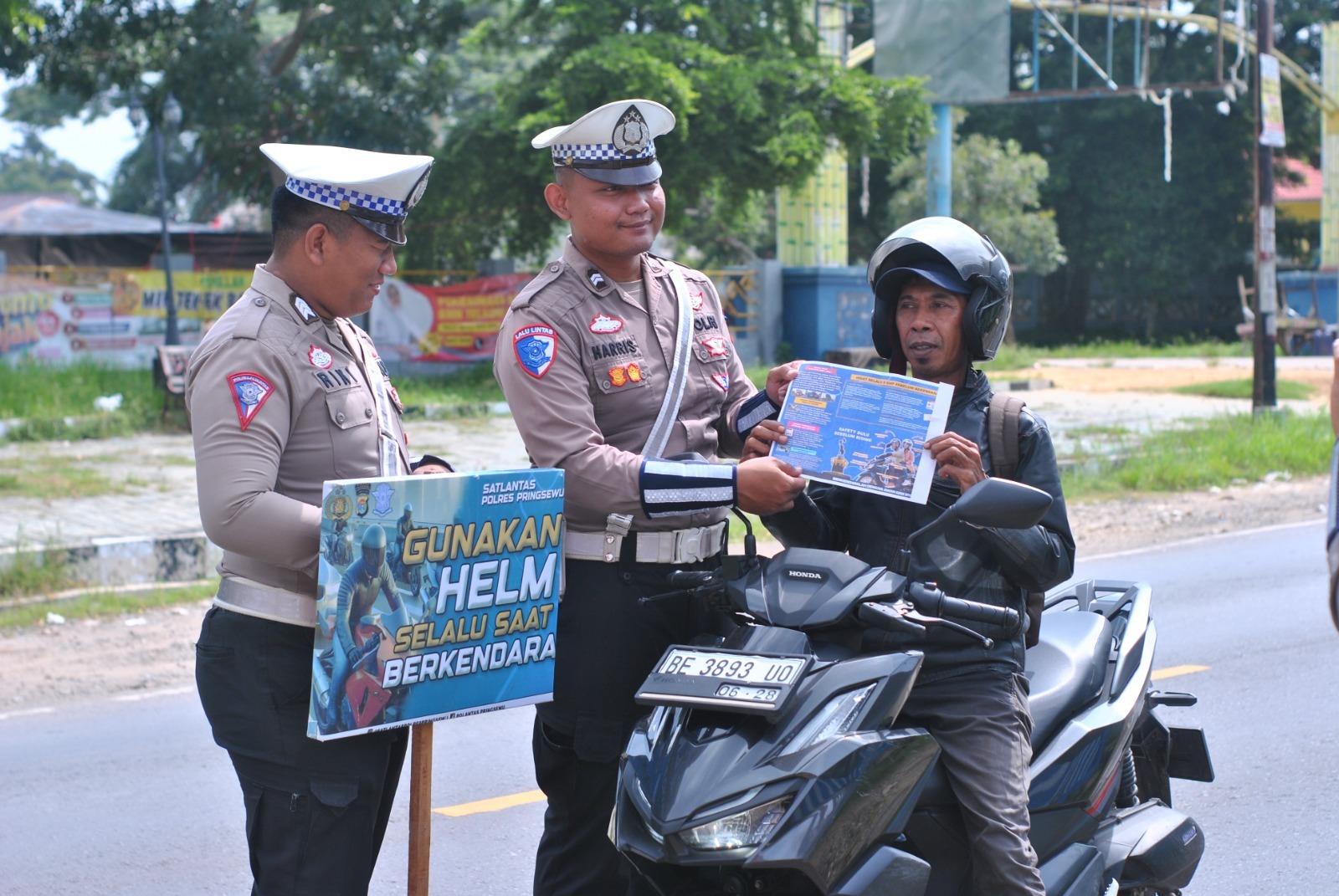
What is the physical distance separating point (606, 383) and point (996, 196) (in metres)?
31.3

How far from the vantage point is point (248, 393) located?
2514 mm

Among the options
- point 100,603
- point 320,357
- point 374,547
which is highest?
point 320,357

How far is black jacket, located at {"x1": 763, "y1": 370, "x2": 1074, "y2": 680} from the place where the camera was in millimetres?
2768

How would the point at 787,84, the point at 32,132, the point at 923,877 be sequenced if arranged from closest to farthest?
1. the point at 923,877
2. the point at 787,84
3. the point at 32,132

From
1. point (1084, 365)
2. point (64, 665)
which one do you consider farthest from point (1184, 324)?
point (64, 665)

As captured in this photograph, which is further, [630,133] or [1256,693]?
[1256,693]

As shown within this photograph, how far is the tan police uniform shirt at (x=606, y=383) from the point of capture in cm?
292

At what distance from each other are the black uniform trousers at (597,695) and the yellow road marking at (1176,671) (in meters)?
4.00

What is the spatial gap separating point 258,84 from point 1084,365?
17.1m

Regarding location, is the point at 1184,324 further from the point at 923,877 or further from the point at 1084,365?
the point at 923,877

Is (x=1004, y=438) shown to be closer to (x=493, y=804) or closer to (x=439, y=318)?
(x=493, y=804)

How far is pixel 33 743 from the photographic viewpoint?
5.61 metres

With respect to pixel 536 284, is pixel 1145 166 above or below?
above

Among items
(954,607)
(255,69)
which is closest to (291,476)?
(954,607)
